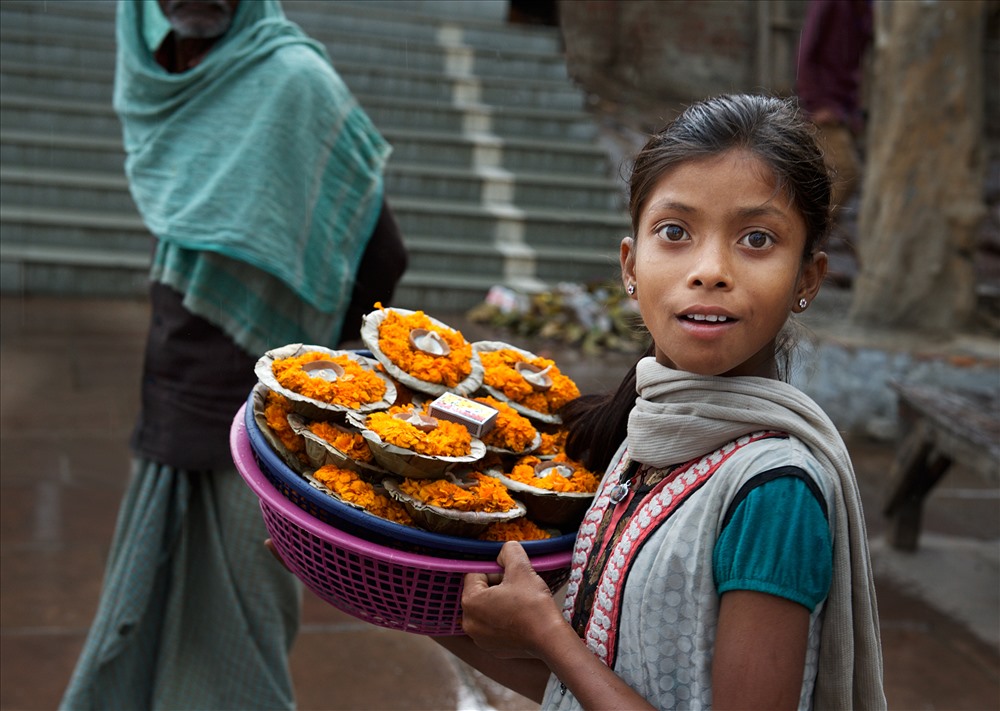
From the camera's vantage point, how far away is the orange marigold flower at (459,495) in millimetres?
Result: 1458

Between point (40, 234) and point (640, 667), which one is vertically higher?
point (640, 667)

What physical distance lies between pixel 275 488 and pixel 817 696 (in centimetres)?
78

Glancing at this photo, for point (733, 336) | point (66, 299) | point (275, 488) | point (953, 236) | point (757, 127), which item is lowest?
point (66, 299)

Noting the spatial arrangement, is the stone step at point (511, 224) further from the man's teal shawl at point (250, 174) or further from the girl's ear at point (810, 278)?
the girl's ear at point (810, 278)

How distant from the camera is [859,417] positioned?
5848 mm

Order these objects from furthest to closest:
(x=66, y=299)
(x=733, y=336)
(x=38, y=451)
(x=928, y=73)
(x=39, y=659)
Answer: (x=66, y=299)
(x=928, y=73)
(x=38, y=451)
(x=39, y=659)
(x=733, y=336)

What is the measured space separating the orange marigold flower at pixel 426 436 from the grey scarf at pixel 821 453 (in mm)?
280

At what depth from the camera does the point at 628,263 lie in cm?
144

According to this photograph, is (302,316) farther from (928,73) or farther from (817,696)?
(928,73)

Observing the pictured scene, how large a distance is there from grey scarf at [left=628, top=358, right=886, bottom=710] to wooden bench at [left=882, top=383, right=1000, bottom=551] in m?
2.90

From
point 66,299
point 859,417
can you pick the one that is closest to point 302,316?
point 859,417

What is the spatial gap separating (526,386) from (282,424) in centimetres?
41

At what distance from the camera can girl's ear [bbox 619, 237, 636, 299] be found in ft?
4.70

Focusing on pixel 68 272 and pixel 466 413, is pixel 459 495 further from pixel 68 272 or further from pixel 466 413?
pixel 68 272
